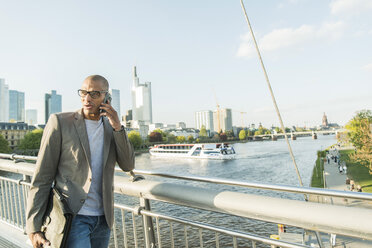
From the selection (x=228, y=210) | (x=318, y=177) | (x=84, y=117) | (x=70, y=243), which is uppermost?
(x=84, y=117)

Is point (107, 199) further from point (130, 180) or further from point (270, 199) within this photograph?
point (270, 199)

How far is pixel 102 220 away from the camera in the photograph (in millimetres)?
2119

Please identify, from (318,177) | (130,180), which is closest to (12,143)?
(318,177)

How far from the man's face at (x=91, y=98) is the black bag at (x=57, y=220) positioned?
63 centimetres

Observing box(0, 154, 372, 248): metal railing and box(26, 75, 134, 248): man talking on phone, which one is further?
box(26, 75, 134, 248): man talking on phone

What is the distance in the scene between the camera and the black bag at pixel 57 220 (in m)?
1.81

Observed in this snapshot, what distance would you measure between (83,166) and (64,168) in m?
0.13

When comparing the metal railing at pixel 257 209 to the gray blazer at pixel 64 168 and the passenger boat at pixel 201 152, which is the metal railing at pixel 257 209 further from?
the passenger boat at pixel 201 152

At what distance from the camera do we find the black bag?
1.81m

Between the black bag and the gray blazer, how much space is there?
0.14 feet

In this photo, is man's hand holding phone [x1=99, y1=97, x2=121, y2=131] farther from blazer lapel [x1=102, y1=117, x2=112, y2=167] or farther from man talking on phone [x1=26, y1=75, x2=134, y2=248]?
blazer lapel [x1=102, y1=117, x2=112, y2=167]

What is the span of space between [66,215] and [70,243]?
0.22 metres

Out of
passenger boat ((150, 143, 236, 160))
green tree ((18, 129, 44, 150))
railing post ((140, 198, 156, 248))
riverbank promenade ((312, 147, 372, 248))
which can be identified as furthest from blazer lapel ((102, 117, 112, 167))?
green tree ((18, 129, 44, 150))

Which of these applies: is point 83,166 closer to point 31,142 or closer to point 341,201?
point 341,201
